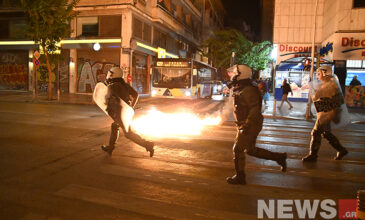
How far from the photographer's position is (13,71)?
29.6 metres

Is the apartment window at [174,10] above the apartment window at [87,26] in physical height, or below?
above

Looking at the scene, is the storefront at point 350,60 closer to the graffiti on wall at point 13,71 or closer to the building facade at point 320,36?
the building facade at point 320,36

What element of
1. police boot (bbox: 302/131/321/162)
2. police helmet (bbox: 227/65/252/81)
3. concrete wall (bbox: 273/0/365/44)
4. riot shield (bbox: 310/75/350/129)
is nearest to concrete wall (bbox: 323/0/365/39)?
concrete wall (bbox: 273/0/365/44)

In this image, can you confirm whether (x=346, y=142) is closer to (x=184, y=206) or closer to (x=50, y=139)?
(x=184, y=206)

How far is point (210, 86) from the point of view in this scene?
95.5 ft

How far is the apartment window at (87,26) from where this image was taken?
86.5 feet

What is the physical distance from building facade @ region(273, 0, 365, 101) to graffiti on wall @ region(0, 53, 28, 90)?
23.5 meters

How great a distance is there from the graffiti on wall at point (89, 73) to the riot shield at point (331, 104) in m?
22.7

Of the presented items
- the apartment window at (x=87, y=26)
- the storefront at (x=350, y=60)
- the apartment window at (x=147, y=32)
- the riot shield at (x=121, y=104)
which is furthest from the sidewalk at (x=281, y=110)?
the apartment window at (x=147, y=32)

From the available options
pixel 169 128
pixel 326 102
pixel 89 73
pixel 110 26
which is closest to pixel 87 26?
pixel 110 26

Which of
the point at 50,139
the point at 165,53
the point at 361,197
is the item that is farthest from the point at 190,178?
the point at 165,53

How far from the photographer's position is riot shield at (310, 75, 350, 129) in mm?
5906

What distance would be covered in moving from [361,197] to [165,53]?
1268 inches

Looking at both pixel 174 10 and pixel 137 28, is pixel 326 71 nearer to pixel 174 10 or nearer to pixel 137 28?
pixel 137 28
